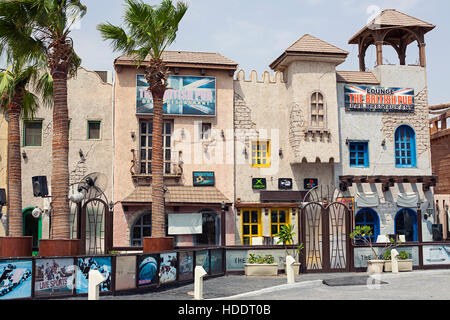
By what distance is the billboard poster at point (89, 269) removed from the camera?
14.2 meters

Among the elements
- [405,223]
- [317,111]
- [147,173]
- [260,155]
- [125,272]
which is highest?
[317,111]

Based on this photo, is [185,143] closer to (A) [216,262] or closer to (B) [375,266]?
(A) [216,262]

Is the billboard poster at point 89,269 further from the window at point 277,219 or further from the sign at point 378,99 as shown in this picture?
the sign at point 378,99

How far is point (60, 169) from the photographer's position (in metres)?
15.8

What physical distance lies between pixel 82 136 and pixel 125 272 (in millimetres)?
12747

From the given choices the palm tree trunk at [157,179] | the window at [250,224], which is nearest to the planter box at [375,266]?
the window at [250,224]

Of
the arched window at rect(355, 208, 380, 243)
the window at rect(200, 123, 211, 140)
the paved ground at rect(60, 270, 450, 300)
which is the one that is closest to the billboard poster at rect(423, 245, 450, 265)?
the paved ground at rect(60, 270, 450, 300)

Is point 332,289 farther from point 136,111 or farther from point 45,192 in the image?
point 136,111

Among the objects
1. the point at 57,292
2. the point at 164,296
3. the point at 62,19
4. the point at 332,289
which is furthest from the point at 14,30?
the point at 332,289

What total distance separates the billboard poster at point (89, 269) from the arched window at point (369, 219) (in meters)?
16.7

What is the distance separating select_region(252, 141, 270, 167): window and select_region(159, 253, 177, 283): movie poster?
1142cm

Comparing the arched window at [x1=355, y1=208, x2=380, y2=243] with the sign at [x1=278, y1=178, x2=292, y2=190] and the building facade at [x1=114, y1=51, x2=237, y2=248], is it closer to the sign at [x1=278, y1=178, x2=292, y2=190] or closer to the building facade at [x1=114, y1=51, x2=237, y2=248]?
the sign at [x1=278, y1=178, x2=292, y2=190]

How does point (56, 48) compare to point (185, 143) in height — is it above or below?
above

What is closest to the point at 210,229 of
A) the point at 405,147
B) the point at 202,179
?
the point at 202,179
